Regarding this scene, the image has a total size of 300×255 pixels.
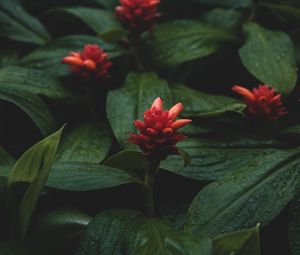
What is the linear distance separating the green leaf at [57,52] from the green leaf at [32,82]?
0.18ft

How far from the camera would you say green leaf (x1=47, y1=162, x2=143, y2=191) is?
3.88 ft

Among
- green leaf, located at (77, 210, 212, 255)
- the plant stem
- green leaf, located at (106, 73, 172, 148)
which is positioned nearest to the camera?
green leaf, located at (77, 210, 212, 255)

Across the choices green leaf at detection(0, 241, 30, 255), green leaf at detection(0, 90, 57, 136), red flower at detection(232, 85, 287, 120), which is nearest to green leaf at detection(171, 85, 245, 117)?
red flower at detection(232, 85, 287, 120)

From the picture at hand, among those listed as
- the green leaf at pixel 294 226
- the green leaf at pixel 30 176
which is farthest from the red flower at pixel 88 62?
the green leaf at pixel 294 226

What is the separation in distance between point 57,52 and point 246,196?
896mm

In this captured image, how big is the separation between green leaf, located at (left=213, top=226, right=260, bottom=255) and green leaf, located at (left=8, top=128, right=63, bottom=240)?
1.25 feet

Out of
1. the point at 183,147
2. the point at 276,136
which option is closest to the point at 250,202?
the point at 183,147

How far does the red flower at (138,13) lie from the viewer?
1723 millimetres

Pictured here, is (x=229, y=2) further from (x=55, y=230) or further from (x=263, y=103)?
(x=55, y=230)

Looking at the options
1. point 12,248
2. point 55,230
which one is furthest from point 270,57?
point 12,248

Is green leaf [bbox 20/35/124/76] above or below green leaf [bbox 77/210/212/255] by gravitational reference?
above

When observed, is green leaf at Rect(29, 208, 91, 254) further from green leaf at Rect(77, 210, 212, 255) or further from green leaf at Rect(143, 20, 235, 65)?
green leaf at Rect(143, 20, 235, 65)

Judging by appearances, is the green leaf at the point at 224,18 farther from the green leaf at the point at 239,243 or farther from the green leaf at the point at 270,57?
the green leaf at the point at 239,243

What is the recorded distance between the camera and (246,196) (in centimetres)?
121
